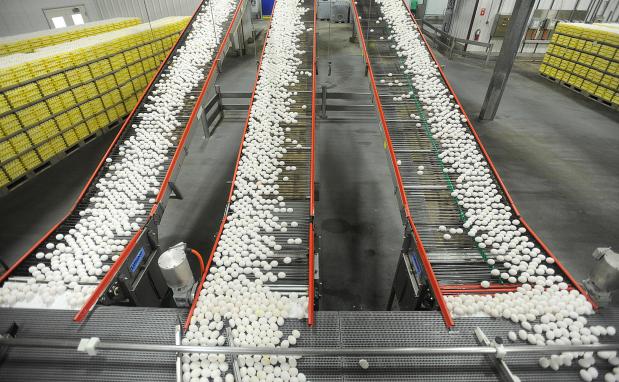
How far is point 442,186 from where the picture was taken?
3.80m

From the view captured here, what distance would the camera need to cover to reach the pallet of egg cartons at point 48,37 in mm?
6555

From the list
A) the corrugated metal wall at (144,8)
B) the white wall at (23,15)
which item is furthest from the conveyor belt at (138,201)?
the corrugated metal wall at (144,8)

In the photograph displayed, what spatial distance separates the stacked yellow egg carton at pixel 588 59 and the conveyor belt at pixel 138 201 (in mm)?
9660

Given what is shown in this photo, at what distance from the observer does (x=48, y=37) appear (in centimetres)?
707

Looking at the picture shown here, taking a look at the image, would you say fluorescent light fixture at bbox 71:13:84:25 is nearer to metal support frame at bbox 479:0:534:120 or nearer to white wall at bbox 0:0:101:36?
white wall at bbox 0:0:101:36

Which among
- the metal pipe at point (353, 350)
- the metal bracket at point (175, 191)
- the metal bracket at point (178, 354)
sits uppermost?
the metal pipe at point (353, 350)

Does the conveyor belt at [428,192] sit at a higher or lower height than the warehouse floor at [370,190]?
higher

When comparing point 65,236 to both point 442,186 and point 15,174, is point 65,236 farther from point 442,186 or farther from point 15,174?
point 442,186

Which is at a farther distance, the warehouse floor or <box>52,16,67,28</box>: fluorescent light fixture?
<box>52,16,67,28</box>: fluorescent light fixture

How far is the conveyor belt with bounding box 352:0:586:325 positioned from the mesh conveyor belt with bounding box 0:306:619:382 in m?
0.25

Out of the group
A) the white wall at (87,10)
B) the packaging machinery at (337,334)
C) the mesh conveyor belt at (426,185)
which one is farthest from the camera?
the white wall at (87,10)

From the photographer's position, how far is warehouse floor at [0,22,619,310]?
4.50 m

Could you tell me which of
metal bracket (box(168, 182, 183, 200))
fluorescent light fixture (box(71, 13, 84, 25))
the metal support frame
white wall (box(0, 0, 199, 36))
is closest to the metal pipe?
metal bracket (box(168, 182, 183, 200))

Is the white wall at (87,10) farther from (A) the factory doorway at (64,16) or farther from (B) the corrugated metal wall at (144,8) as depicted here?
(A) the factory doorway at (64,16)
